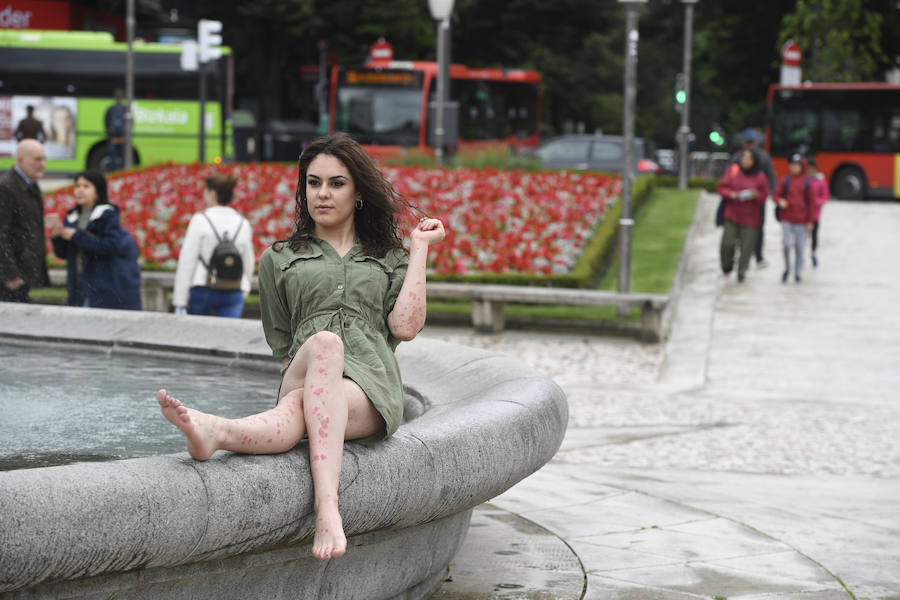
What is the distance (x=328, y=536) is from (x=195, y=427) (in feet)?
1.58

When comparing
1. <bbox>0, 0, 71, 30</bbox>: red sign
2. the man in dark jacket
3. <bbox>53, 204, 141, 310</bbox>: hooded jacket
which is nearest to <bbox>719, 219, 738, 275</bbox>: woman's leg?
<bbox>53, 204, 141, 310</bbox>: hooded jacket

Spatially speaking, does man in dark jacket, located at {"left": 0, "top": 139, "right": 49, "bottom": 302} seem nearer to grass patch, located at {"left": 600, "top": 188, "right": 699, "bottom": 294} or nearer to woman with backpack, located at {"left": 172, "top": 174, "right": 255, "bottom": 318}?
woman with backpack, located at {"left": 172, "top": 174, "right": 255, "bottom": 318}

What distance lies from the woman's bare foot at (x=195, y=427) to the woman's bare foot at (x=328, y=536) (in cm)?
35

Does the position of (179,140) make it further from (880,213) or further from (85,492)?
(85,492)

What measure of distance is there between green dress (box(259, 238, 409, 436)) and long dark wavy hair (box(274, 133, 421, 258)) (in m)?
0.04

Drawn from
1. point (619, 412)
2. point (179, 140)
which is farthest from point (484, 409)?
point (179, 140)

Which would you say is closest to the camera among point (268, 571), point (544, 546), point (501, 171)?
point (268, 571)

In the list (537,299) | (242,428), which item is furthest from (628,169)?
(242,428)

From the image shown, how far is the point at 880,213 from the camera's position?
27.3m

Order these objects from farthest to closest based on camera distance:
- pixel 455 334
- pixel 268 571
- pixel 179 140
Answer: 1. pixel 179 140
2. pixel 455 334
3. pixel 268 571

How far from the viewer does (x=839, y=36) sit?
3556cm

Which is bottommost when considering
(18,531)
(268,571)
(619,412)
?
(619,412)

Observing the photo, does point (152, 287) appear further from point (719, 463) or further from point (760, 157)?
point (719, 463)

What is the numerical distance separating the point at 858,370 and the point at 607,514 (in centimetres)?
698
